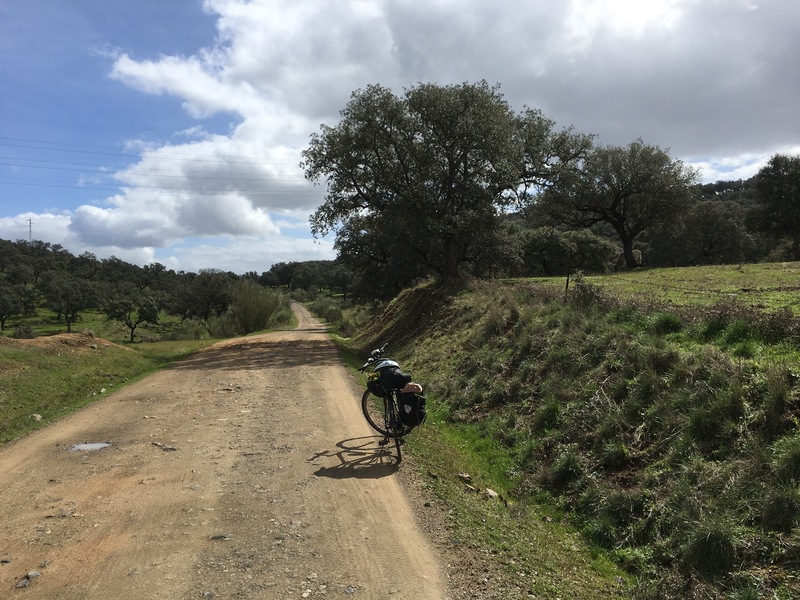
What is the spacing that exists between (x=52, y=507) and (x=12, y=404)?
303 inches

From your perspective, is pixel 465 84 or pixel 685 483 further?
pixel 465 84

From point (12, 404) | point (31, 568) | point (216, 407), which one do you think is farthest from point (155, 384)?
point (31, 568)

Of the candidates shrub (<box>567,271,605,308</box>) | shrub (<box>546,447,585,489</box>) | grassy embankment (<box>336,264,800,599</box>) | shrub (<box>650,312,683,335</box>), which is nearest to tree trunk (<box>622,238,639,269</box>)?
grassy embankment (<box>336,264,800,599</box>)

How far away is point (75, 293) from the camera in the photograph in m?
85.2

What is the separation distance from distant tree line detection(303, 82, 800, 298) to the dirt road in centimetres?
1515

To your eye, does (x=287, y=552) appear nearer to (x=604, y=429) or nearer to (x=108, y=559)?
(x=108, y=559)

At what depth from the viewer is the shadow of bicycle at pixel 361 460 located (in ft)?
20.6

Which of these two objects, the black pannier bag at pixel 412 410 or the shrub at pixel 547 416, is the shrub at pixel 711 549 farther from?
the black pannier bag at pixel 412 410

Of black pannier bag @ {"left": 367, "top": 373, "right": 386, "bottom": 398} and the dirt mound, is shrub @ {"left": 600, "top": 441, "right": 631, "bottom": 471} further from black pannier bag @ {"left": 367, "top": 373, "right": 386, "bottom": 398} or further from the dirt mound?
the dirt mound

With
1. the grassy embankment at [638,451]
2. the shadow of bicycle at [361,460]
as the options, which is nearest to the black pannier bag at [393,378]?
the shadow of bicycle at [361,460]

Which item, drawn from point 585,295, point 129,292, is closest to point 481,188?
point 585,295

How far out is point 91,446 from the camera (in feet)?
24.5

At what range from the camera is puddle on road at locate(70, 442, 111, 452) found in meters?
7.31

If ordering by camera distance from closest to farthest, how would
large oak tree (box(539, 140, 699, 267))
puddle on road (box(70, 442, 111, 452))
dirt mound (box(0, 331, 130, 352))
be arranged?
1. puddle on road (box(70, 442, 111, 452))
2. dirt mound (box(0, 331, 130, 352))
3. large oak tree (box(539, 140, 699, 267))
